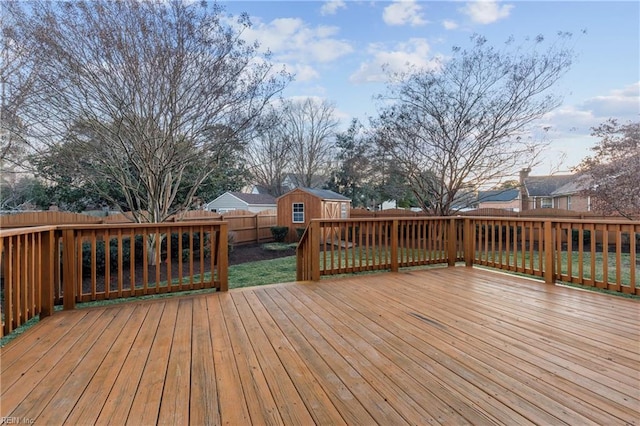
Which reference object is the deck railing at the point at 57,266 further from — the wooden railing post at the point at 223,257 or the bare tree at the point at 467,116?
the bare tree at the point at 467,116

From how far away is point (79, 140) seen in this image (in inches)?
222

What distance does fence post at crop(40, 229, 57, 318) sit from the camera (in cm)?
279

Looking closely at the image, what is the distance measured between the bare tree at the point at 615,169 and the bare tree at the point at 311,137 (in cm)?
1537

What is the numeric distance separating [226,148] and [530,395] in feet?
20.5

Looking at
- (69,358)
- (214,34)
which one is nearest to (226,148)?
(214,34)

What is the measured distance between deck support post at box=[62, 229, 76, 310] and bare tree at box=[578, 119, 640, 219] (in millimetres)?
10515

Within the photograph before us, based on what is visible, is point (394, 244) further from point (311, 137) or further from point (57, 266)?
point (311, 137)

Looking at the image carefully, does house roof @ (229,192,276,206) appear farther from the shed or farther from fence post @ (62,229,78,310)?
fence post @ (62,229,78,310)

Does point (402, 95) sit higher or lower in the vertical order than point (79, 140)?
higher

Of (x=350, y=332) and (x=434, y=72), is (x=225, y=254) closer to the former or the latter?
(x=350, y=332)

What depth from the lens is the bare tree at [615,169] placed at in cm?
736

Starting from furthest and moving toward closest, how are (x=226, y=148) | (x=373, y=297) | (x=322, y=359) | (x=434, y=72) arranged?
(x=434, y=72) < (x=226, y=148) < (x=373, y=297) < (x=322, y=359)

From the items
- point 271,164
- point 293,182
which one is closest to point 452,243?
point 271,164

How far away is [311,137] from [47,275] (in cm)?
2023
